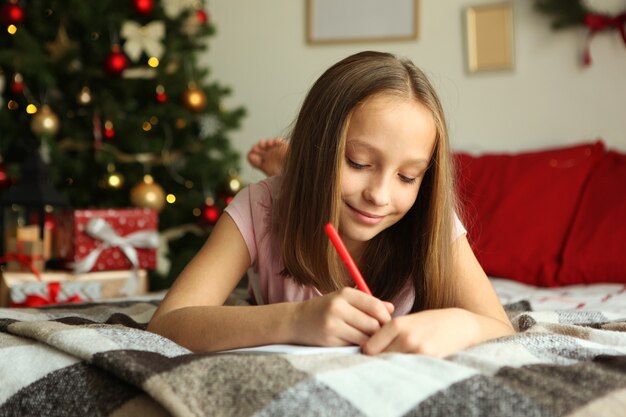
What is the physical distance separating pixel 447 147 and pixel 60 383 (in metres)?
0.64

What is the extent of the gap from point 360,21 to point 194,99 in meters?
0.70

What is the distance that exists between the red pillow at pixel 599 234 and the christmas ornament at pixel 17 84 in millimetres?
1998

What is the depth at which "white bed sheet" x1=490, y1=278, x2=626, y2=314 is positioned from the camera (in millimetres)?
1587

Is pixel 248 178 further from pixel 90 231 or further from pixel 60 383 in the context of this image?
pixel 60 383

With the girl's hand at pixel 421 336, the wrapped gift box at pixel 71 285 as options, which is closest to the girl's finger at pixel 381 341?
the girl's hand at pixel 421 336

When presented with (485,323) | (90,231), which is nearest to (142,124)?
(90,231)

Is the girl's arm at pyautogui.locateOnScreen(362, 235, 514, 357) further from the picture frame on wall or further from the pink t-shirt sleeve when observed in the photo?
the picture frame on wall

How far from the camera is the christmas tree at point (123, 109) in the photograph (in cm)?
285

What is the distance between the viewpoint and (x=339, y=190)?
42.6 inches

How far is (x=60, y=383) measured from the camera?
2.68ft

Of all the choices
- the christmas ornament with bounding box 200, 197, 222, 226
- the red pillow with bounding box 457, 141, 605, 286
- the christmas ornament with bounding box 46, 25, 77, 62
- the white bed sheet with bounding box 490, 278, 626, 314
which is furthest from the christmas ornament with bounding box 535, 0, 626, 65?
the christmas ornament with bounding box 46, 25, 77, 62

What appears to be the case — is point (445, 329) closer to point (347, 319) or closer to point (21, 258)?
point (347, 319)

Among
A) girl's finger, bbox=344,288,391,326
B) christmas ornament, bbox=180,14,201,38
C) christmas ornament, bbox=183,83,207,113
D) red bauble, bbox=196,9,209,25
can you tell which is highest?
red bauble, bbox=196,9,209,25

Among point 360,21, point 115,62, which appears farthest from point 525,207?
point 115,62
